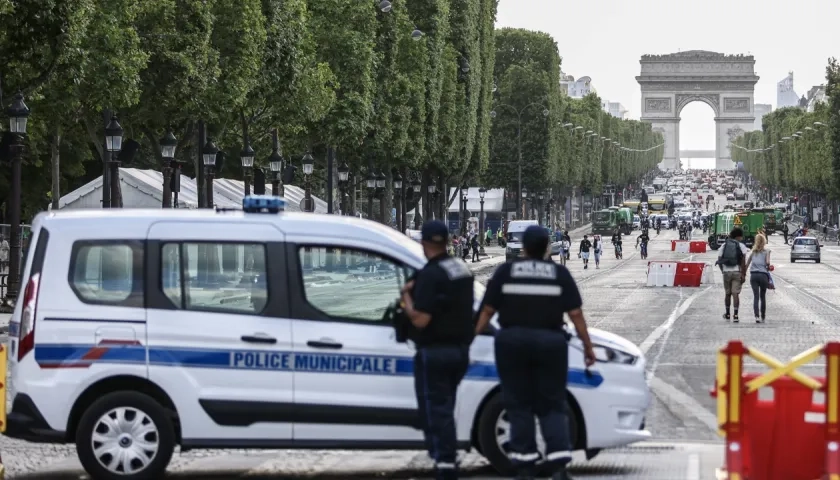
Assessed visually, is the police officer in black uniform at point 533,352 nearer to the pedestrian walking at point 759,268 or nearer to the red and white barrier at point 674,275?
the pedestrian walking at point 759,268

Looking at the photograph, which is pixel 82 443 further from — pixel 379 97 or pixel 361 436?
pixel 379 97

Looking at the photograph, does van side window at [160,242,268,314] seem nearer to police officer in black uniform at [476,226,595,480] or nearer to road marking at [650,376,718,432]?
police officer in black uniform at [476,226,595,480]

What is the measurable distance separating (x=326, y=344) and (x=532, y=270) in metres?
1.90

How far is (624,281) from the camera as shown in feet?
185

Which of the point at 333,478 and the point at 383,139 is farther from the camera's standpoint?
the point at 383,139

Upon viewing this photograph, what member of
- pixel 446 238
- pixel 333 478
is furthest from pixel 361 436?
pixel 446 238

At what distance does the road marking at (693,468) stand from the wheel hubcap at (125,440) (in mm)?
3652

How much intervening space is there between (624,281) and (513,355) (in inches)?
1816

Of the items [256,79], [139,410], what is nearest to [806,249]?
[256,79]

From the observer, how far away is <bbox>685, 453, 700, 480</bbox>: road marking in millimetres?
12219

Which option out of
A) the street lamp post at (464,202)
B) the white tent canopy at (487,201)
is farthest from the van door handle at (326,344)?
the white tent canopy at (487,201)

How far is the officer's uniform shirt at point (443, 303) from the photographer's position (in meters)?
11.0

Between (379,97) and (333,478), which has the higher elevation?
(379,97)

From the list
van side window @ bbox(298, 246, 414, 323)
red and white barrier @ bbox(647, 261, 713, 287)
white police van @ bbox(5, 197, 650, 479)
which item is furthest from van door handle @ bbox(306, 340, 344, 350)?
red and white barrier @ bbox(647, 261, 713, 287)
